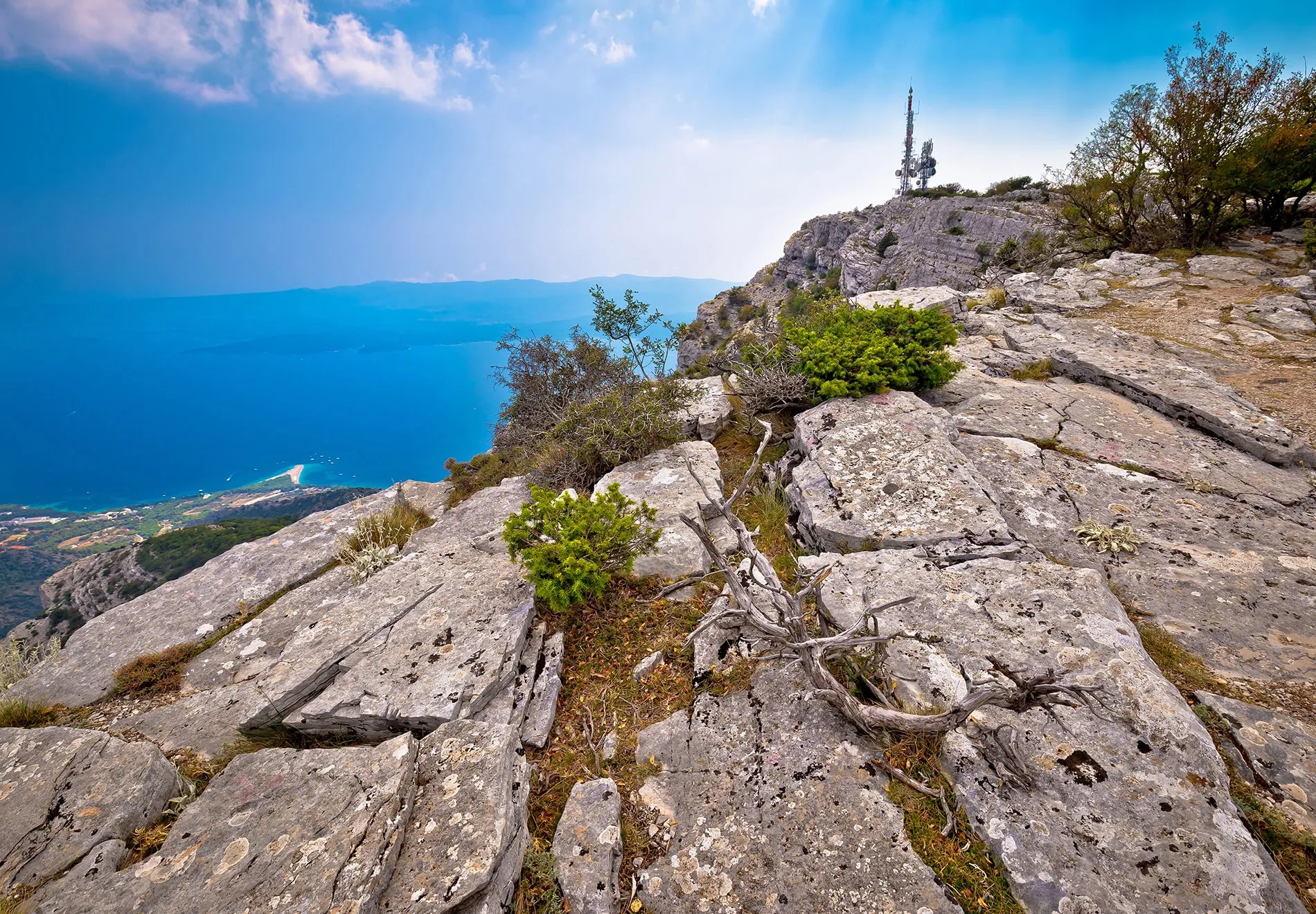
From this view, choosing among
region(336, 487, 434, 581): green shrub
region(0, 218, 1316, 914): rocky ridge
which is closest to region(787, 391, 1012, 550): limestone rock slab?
region(0, 218, 1316, 914): rocky ridge

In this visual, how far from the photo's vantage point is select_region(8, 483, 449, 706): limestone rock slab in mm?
5547

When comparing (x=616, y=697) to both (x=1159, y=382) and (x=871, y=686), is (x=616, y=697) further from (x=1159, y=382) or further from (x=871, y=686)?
(x=1159, y=382)

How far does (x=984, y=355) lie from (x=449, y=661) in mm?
11640

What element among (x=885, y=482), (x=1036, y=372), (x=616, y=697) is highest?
(x=1036, y=372)

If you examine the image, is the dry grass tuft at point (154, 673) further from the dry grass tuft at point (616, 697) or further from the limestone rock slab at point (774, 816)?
the limestone rock slab at point (774, 816)

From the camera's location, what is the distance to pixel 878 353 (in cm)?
782

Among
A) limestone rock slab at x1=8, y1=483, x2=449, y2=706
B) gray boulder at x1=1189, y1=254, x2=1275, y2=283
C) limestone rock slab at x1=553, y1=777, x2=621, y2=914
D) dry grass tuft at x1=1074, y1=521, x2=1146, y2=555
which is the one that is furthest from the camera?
gray boulder at x1=1189, y1=254, x2=1275, y2=283

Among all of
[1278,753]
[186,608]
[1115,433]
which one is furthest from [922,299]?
[186,608]

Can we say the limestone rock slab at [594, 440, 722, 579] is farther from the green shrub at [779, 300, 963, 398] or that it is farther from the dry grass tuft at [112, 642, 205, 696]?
the dry grass tuft at [112, 642, 205, 696]

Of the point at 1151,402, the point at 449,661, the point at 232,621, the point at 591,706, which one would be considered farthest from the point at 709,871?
the point at 1151,402

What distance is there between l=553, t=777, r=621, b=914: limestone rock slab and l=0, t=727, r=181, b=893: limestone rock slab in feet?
10.1

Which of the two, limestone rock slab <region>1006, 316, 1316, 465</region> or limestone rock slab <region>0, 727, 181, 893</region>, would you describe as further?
limestone rock slab <region>1006, 316, 1316, 465</region>

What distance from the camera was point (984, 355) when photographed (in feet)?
33.2

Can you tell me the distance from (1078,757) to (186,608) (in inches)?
410
